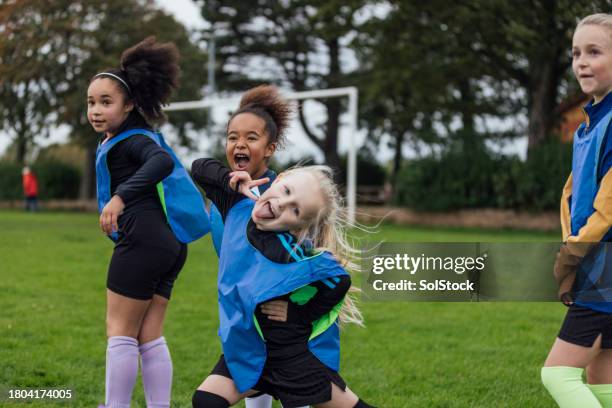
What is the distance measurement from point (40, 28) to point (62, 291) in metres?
24.5

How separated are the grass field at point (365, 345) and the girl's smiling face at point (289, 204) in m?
1.80

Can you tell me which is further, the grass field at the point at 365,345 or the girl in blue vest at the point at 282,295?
the grass field at the point at 365,345

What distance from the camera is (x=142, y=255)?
3445 millimetres

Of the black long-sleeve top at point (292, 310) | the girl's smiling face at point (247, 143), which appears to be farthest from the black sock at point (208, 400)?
the girl's smiling face at point (247, 143)

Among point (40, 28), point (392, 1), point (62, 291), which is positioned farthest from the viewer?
point (40, 28)

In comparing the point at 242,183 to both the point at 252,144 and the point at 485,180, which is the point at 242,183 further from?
the point at 485,180

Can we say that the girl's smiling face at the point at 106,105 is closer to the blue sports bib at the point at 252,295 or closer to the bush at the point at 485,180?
the blue sports bib at the point at 252,295

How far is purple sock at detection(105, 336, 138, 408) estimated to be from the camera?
3424 millimetres

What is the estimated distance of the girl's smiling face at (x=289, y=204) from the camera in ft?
9.11

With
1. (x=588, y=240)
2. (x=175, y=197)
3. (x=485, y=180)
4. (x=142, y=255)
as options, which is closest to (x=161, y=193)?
(x=175, y=197)

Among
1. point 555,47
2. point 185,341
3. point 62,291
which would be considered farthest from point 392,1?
point 185,341

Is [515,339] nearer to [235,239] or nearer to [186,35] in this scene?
[235,239]

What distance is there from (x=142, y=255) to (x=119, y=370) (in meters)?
0.55

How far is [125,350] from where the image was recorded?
3443 millimetres
